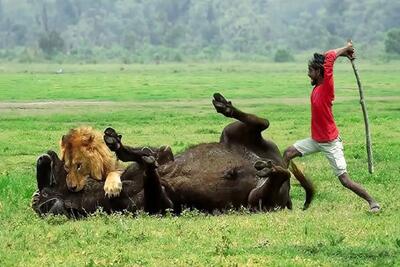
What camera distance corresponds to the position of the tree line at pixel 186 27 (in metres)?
109

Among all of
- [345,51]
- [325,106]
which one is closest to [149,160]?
[325,106]

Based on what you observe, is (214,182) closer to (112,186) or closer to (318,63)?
(112,186)

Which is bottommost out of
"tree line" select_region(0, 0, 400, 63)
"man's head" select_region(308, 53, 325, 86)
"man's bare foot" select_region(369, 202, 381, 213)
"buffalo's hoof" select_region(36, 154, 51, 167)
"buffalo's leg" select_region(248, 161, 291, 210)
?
"tree line" select_region(0, 0, 400, 63)

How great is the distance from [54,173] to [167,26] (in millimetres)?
112022

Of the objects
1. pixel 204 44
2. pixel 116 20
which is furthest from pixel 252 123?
pixel 116 20

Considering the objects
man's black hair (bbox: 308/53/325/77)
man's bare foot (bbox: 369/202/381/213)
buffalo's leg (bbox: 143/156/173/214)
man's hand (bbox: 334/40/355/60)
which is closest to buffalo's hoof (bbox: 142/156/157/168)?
buffalo's leg (bbox: 143/156/173/214)

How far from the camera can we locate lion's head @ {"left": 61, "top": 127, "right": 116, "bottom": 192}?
891cm

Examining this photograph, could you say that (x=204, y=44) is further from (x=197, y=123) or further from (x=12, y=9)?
(x=197, y=123)

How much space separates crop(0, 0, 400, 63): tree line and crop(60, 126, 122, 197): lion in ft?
292

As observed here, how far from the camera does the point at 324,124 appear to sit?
9484mm

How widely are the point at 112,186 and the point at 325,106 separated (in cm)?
224

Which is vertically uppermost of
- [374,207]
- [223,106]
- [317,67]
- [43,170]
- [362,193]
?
[317,67]

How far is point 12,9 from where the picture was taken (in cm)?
14475

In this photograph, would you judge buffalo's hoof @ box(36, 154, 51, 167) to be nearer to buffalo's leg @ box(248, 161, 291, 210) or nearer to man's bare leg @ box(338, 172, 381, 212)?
buffalo's leg @ box(248, 161, 291, 210)
